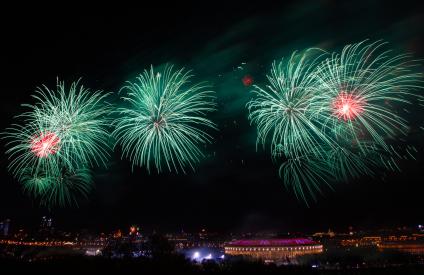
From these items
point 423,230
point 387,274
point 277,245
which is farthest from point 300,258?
point 423,230

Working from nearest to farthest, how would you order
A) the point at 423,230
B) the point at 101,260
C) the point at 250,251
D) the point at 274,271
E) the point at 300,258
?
the point at 274,271
the point at 101,260
the point at 300,258
the point at 250,251
the point at 423,230

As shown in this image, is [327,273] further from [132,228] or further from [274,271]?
[132,228]

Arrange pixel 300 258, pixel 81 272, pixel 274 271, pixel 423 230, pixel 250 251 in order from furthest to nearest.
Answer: pixel 423 230, pixel 250 251, pixel 300 258, pixel 81 272, pixel 274 271

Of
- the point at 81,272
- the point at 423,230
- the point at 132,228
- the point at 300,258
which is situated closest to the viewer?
the point at 81,272

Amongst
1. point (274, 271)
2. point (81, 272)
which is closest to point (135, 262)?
point (81, 272)

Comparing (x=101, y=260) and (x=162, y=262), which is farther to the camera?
(x=101, y=260)

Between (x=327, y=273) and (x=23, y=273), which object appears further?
(x=327, y=273)

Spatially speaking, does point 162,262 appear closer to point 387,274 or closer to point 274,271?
point 274,271
